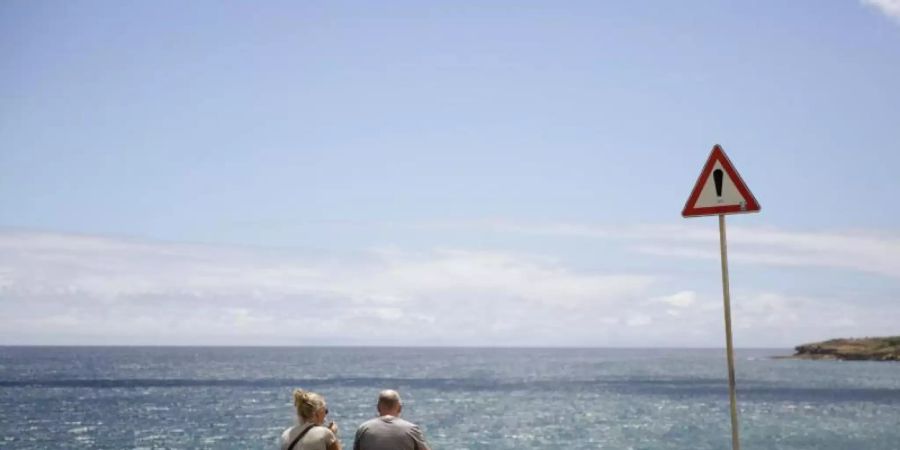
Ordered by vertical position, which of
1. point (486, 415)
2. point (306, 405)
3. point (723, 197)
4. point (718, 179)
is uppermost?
point (718, 179)

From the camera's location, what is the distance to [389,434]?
7.57m

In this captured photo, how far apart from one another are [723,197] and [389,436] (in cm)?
318

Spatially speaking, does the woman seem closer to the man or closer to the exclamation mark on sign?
the man

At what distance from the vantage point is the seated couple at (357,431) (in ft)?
23.8

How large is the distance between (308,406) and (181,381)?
327 feet

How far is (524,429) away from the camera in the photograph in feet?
157

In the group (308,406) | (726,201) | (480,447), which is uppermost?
(726,201)

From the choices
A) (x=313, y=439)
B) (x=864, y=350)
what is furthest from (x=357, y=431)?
(x=864, y=350)

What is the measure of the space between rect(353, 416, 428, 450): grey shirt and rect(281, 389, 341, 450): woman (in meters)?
0.30

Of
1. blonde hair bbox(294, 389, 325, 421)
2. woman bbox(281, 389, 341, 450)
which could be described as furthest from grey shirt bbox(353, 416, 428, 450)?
blonde hair bbox(294, 389, 325, 421)

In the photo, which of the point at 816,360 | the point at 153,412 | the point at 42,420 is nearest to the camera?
the point at 42,420

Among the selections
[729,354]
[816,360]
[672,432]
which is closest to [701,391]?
[672,432]

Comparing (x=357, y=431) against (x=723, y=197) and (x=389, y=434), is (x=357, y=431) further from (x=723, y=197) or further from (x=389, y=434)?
(x=723, y=197)

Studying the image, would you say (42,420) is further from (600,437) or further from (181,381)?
(181,381)
